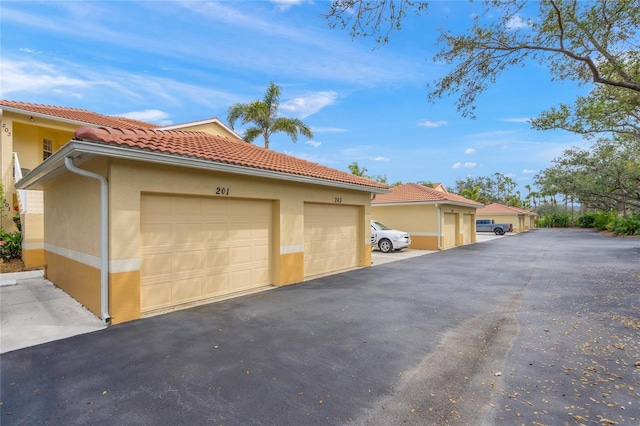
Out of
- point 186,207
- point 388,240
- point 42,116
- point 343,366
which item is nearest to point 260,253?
point 186,207

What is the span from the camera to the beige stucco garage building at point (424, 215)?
725 inches

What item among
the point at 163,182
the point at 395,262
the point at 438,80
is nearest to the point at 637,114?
the point at 438,80

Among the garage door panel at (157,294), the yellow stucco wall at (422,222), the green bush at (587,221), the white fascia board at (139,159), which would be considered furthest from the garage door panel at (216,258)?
the green bush at (587,221)

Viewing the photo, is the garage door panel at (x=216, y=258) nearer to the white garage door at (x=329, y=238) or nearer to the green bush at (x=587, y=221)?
the white garage door at (x=329, y=238)

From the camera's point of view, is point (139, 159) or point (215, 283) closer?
point (139, 159)

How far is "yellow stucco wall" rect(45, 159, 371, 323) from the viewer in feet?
17.4

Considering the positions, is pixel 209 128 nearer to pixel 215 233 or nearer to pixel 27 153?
pixel 27 153

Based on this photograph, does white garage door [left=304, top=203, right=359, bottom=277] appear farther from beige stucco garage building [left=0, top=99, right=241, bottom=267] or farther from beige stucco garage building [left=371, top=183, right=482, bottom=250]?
beige stucco garage building [left=0, top=99, right=241, bottom=267]

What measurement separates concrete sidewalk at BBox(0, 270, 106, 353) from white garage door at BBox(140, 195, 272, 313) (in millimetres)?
1057

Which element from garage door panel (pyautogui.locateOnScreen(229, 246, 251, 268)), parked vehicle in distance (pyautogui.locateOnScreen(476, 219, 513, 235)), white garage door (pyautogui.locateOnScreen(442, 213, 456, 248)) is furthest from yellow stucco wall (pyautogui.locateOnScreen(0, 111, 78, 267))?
parked vehicle in distance (pyautogui.locateOnScreen(476, 219, 513, 235))

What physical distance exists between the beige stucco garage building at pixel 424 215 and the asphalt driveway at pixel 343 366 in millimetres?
11613

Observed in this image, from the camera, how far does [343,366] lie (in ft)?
12.4

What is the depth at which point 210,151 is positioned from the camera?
22.6 feet

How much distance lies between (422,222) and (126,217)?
16.8 metres
